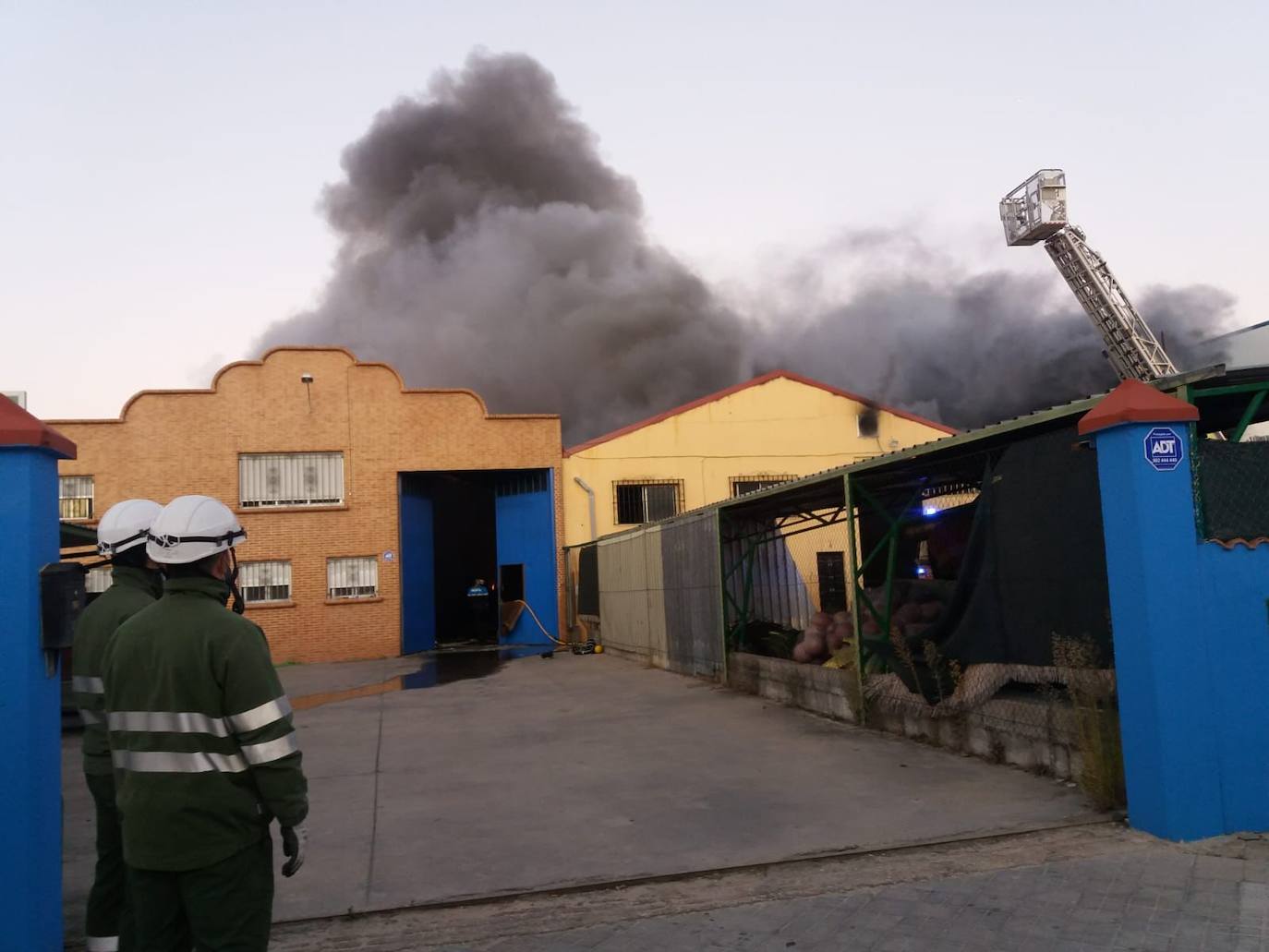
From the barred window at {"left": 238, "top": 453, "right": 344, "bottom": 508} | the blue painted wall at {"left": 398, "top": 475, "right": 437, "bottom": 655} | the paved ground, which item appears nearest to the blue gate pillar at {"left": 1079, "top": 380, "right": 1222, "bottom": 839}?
the paved ground

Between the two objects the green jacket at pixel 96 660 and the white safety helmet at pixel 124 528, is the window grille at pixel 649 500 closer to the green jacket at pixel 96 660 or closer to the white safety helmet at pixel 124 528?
the white safety helmet at pixel 124 528

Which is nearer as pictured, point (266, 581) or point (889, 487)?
point (889, 487)

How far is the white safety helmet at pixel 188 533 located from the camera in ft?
9.53

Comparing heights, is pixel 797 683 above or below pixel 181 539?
below

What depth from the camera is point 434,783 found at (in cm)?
798

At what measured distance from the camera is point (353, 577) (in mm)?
23625

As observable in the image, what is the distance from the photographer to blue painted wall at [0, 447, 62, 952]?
4000 millimetres

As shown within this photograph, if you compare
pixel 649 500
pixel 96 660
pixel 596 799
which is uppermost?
pixel 649 500

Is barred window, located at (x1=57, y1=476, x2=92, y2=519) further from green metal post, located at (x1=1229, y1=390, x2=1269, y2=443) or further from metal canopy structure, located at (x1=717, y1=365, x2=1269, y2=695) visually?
green metal post, located at (x1=1229, y1=390, x2=1269, y2=443)

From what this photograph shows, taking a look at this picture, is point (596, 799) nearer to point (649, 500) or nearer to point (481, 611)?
point (649, 500)

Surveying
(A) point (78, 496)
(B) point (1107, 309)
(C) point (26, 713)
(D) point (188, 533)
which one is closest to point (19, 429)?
(C) point (26, 713)

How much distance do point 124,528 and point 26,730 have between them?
0.96 meters

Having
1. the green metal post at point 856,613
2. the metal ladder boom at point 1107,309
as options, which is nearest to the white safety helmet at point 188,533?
the green metal post at point 856,613

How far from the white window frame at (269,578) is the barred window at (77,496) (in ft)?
12.5
